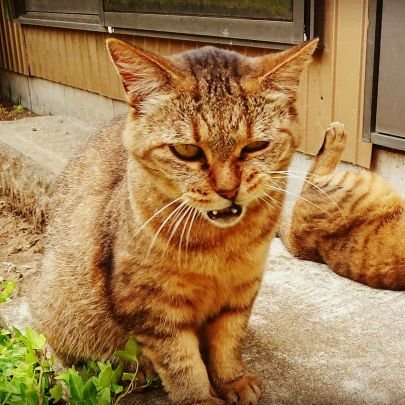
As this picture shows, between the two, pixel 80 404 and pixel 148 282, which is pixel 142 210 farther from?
pixel 80 404

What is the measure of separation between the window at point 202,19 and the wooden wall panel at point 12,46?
4.32 feet

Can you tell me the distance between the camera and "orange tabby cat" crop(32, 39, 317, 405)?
5.80ft

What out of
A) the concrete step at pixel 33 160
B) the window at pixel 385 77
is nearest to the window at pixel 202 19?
the window at pixel 385 77

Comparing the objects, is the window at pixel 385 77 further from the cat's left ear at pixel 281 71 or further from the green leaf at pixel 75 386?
the green leaf at pixel 75 386

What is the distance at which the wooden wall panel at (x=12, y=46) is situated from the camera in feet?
24.5

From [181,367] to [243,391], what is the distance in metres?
0.24

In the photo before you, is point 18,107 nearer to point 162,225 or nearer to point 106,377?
point 106,377

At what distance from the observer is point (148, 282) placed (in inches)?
77.0

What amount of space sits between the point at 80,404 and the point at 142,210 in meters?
0.65

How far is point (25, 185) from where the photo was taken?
4.62 metres

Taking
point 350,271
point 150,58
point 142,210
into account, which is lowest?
point 350,271

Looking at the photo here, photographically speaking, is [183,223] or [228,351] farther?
[228,351]

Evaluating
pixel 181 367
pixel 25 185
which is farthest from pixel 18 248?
pixel 181 367

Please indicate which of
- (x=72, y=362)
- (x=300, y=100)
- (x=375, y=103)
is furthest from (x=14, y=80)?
(x=72, y=362)
